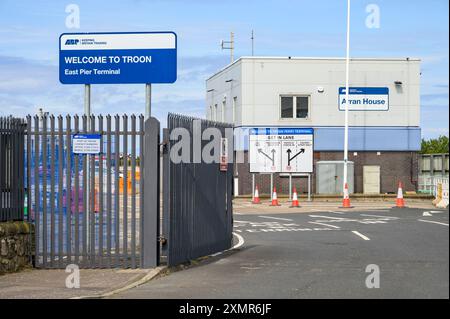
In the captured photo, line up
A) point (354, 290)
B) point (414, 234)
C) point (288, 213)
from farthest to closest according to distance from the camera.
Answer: point (288, 213) → point (414, 234) → point (354, 290)

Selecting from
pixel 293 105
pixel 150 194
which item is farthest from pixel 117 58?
pixel 293 105

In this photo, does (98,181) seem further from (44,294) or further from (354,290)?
(354,290)

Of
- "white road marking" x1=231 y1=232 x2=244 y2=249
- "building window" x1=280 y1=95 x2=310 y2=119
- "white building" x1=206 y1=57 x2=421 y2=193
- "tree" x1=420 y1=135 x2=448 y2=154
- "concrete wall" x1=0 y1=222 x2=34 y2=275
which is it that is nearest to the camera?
"concrete wall" x1=0 y1=222 x2=34 y2=275

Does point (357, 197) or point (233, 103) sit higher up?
point (233, 103)

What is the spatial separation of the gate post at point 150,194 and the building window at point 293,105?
107 ft

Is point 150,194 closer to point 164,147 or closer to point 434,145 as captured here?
point 164,147

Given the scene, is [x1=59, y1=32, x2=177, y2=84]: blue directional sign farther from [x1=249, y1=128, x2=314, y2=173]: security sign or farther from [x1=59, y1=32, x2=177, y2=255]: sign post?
[x1=249, y1=128, x2=314, y2=173]: security sign

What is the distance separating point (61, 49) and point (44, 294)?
5463 mm

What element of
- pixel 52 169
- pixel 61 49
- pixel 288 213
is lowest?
pixel 288 213

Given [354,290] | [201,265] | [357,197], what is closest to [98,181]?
[201,265]

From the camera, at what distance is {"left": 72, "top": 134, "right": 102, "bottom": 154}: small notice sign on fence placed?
1284 cm

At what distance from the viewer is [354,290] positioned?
10.3 metres

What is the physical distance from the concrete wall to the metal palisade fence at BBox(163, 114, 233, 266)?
223 cm

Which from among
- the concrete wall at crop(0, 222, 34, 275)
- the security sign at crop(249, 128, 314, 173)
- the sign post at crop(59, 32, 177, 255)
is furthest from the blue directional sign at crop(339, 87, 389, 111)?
the concrete wall at crop(0, 222, 34, 275)
